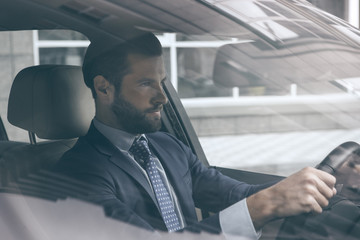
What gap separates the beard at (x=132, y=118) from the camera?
1.48 metres

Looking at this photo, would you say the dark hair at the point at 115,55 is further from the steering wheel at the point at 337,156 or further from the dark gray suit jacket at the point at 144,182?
the steering wheel at the point at 337,156

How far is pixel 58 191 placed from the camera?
4.13ft

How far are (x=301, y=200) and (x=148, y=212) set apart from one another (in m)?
0.39

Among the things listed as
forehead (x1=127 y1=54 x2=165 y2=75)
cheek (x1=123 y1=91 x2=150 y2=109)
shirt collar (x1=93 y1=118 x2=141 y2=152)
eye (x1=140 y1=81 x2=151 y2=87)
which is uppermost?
forehead (x1=127 y1=54 x2=165 y2=75)

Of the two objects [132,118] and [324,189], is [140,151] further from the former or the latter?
[324,189]

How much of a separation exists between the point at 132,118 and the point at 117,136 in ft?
0.29

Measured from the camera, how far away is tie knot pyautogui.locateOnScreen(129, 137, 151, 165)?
1541mm

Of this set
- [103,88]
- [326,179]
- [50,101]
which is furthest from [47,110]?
[326,179]

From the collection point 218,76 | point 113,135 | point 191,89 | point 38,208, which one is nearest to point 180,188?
point 113,135

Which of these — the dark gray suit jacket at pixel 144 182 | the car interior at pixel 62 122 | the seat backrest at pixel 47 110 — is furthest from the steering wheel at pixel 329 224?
the seat backrest at pixel 47 110

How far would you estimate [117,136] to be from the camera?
154 cm

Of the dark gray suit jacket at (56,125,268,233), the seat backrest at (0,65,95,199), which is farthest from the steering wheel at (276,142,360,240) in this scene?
the seat backrest at (0,65,95,199)

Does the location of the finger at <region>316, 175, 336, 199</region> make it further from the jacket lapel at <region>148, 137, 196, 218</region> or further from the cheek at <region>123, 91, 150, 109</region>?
the cheek at <region>123, 91, 150, 109</region>

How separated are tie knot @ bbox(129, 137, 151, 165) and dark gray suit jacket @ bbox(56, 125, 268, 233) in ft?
0.14
